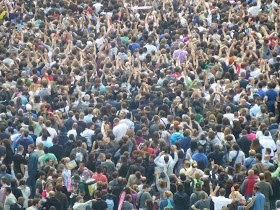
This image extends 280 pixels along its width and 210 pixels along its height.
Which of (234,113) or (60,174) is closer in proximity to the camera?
(60,174)

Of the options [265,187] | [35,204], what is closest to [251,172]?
[265,187]

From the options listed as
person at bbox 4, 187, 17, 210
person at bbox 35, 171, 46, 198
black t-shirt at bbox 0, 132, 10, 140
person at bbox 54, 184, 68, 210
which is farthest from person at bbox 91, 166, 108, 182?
black t-shirt at bbox 0, 132, 10, 140

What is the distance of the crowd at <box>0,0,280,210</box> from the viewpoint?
56.4ft

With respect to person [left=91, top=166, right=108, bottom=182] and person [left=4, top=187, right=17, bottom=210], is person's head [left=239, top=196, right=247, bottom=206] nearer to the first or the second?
person [left=91, top=166, right=108, bottom=182]

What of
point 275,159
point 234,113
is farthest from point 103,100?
point 275,159

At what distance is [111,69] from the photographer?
24.0 metres

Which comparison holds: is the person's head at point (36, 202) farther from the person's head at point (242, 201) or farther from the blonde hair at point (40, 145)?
the person's head at point (242, 201)

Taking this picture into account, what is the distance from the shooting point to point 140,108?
21.1m

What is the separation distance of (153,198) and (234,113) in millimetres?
4019

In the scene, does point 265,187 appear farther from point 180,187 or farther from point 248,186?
point 180,187

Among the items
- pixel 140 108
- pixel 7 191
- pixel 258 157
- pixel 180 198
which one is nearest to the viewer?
pixel 180 198

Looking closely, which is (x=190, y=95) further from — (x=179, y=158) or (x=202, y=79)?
(x=179, y=158)

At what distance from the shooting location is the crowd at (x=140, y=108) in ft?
56.4

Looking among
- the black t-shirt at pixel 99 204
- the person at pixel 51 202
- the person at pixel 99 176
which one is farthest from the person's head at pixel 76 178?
the black t-shirt at pixel 99 204
